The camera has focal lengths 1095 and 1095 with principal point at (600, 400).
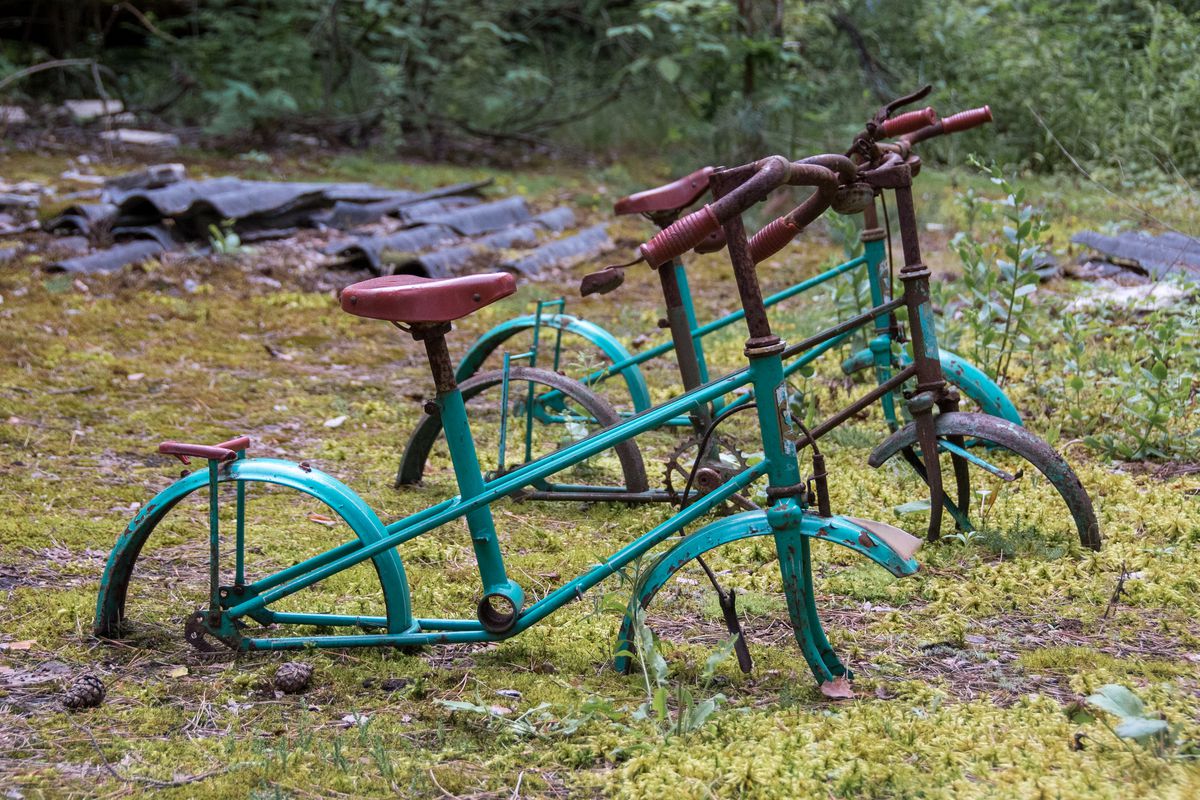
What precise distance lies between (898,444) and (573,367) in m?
1.38

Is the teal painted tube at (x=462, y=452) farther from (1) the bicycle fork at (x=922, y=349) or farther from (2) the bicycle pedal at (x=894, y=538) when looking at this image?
(1) the bicycle fork at (x=922, y=349)

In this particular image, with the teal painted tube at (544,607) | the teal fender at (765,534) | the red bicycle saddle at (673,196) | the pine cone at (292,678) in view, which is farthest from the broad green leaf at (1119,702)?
the red bicycle saddle at (673,196)

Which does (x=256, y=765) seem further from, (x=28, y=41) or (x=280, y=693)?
(x=28, y=41)

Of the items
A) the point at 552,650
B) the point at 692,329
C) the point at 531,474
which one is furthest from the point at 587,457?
the point at 692,329

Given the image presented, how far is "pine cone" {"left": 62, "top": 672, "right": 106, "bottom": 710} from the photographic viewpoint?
2.42 m

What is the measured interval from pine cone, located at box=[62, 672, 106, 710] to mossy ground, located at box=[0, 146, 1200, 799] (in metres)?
0.03

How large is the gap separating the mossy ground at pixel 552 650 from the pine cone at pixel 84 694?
0.10 feet

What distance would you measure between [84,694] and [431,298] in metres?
1.17

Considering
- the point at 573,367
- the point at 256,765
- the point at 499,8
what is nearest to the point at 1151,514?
the point at 573,367

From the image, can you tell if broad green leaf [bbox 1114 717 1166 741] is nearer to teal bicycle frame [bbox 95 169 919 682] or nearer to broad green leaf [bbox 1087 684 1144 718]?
broad green leaf [bbox 1087 684 1144 718]

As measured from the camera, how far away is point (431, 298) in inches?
96.2

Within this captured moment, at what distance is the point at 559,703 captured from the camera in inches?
96.5

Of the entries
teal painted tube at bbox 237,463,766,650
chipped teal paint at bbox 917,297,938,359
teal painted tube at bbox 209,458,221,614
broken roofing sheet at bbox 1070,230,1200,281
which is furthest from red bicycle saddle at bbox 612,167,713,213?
broken roofing sheet at bbox 1070,230,1200,281

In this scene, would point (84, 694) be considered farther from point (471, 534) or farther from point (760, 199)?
point (760, 199)
